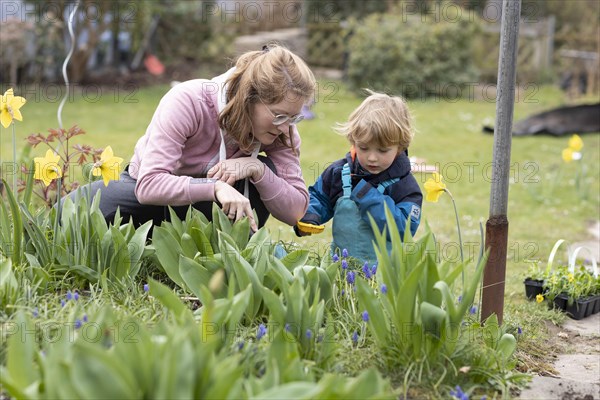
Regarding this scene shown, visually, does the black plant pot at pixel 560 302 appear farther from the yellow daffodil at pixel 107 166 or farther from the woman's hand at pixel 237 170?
the yellow daffodil at pixel 107 166

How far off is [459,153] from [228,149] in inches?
217

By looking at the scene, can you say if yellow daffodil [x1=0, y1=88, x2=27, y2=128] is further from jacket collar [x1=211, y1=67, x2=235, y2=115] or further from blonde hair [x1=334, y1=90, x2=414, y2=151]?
blonde hair [x1=334, y1=90, x2=414, y2=151]

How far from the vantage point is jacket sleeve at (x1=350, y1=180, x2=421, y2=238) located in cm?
348

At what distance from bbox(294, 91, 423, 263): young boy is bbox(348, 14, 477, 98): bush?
861 cm

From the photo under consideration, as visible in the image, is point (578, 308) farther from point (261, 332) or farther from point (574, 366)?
point (261, 332)

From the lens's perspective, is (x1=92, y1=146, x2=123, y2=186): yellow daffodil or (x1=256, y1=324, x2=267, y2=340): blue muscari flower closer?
(x1=256, y1=324, x2=267, y2=340): blue muscari flower

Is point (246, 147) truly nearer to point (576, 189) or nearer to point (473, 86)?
point (576, 189)

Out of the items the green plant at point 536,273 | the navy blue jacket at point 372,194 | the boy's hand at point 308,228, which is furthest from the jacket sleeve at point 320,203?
the green plant at point 536,273

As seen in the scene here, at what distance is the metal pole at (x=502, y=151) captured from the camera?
110 inches

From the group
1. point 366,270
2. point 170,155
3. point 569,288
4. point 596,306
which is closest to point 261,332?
A: point 366,270

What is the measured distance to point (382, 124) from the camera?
11.2 ft

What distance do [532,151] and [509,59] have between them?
20.5ft

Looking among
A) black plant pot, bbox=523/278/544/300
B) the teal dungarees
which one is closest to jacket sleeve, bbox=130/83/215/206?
the teal dungarees

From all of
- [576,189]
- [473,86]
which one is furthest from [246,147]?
[473,86]
